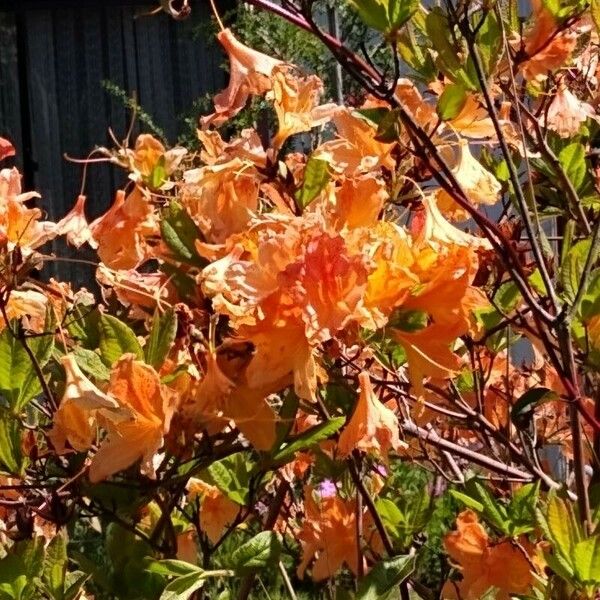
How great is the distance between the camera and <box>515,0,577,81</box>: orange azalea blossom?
121 cm

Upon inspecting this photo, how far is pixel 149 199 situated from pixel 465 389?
0.61m

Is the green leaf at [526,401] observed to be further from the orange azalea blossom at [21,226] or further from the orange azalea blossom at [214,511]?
the orange azalea blossom at [21,226]

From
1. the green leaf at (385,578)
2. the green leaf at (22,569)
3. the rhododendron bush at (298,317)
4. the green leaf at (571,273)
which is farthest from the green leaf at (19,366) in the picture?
the green leaf at (571,273)

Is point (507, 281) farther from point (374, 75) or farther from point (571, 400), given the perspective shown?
point (374, 75)

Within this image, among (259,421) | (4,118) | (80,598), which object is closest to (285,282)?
(259,421)

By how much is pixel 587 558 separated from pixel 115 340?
436 mm

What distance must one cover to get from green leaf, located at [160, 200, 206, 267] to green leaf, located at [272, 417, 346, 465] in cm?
17

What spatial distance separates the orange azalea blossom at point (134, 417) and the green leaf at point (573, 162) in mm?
667

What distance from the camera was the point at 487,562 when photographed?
4.77 ft

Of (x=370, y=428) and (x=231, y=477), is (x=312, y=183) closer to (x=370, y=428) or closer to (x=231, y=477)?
(x=370, y=428)

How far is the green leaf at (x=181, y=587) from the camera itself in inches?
41.8

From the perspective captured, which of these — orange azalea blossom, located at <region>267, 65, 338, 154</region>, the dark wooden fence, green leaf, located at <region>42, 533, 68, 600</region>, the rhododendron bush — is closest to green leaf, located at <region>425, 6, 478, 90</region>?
the rhododendron bush

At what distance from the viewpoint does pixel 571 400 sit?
1130mm

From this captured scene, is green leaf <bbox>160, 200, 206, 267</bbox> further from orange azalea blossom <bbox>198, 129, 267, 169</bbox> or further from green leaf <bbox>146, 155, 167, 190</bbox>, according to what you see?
green leaf <bbox>146, 155, 167, 190</bbox>
